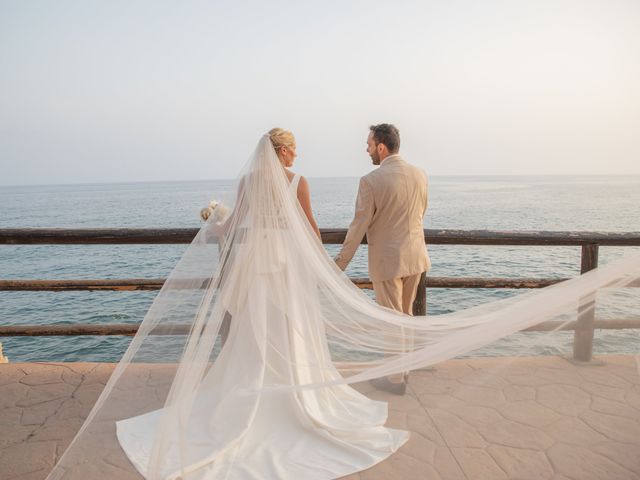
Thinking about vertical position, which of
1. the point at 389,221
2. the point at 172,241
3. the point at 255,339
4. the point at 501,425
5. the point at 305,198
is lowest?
the point at 501,425

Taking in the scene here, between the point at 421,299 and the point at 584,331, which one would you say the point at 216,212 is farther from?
the point at 584,331

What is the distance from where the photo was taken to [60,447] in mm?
2789

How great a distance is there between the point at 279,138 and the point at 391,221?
3.30 ft

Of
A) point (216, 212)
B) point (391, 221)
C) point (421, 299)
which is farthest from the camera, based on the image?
point (421, 299)

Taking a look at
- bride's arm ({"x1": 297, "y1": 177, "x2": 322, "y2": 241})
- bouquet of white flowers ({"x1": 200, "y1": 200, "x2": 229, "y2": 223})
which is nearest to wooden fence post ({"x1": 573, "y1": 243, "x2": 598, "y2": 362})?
bride's arm ({"x1": 297, "y1": 177, "x2": 322, "y2": 241})

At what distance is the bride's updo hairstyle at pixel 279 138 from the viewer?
2979mm

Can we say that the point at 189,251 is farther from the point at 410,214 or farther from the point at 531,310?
the point at 531,310

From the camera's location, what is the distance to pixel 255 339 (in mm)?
2865

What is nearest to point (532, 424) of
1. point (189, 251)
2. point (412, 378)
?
point (412, 378)

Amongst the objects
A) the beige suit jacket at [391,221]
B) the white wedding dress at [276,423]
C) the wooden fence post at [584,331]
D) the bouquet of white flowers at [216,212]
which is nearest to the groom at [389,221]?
the beige suit jacket at [391,221]

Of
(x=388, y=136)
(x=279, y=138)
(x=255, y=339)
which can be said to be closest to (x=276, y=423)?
(x=255, y=339)

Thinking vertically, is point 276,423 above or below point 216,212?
below

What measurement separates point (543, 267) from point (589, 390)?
19.0 m

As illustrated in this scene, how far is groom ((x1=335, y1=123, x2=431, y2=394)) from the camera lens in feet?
10.9
